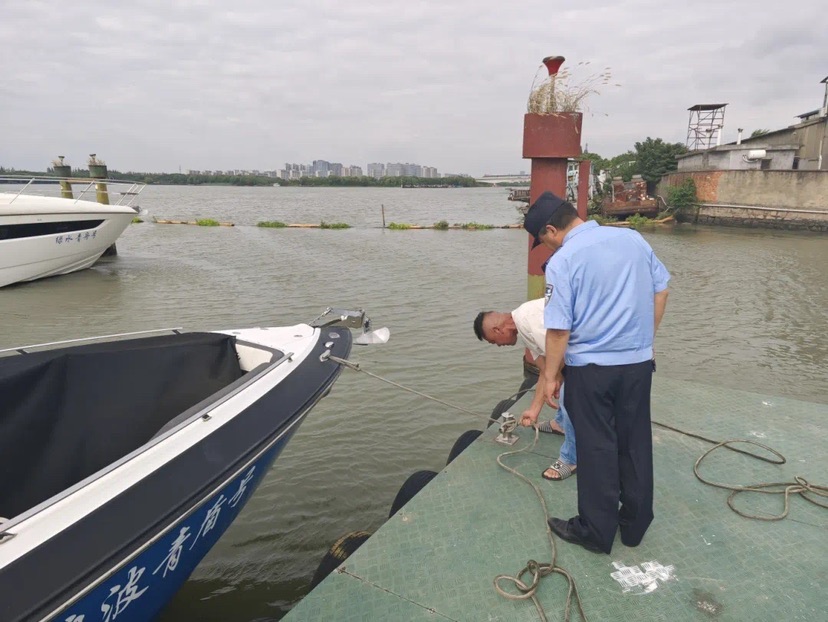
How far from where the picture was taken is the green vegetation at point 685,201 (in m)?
30.4

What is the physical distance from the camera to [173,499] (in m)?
2.34

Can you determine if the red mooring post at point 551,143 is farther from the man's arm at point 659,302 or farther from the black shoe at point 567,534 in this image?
the black shoe at point 567,534

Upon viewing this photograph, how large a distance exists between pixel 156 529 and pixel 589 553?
204 cm

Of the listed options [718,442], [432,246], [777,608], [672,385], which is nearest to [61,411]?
[777,608]

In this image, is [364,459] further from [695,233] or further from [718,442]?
[695,233]

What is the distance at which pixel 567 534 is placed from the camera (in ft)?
8.82

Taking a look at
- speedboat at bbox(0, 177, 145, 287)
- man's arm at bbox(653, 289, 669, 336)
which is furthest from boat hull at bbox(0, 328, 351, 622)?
speedboat at bbox(0, 177, 145, 287)

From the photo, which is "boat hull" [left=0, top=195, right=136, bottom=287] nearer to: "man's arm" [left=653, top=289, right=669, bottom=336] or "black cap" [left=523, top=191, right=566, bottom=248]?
"black cap" [left=523, top=191, right=566, bottom=248]

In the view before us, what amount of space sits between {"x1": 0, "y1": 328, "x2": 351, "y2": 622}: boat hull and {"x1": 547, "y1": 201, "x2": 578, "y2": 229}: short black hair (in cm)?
196

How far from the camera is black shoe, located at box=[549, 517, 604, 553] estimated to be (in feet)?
8.60

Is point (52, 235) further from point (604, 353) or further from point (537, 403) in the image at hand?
point (604, 353)

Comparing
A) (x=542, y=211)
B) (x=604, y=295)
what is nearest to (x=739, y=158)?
(x=542, y=211)

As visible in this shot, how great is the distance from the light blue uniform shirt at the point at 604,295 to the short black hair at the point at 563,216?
0.15m

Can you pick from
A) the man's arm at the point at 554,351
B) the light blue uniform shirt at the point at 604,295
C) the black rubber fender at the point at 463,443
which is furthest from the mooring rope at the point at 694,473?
the light blue uniform shirt at the point at 604,295
